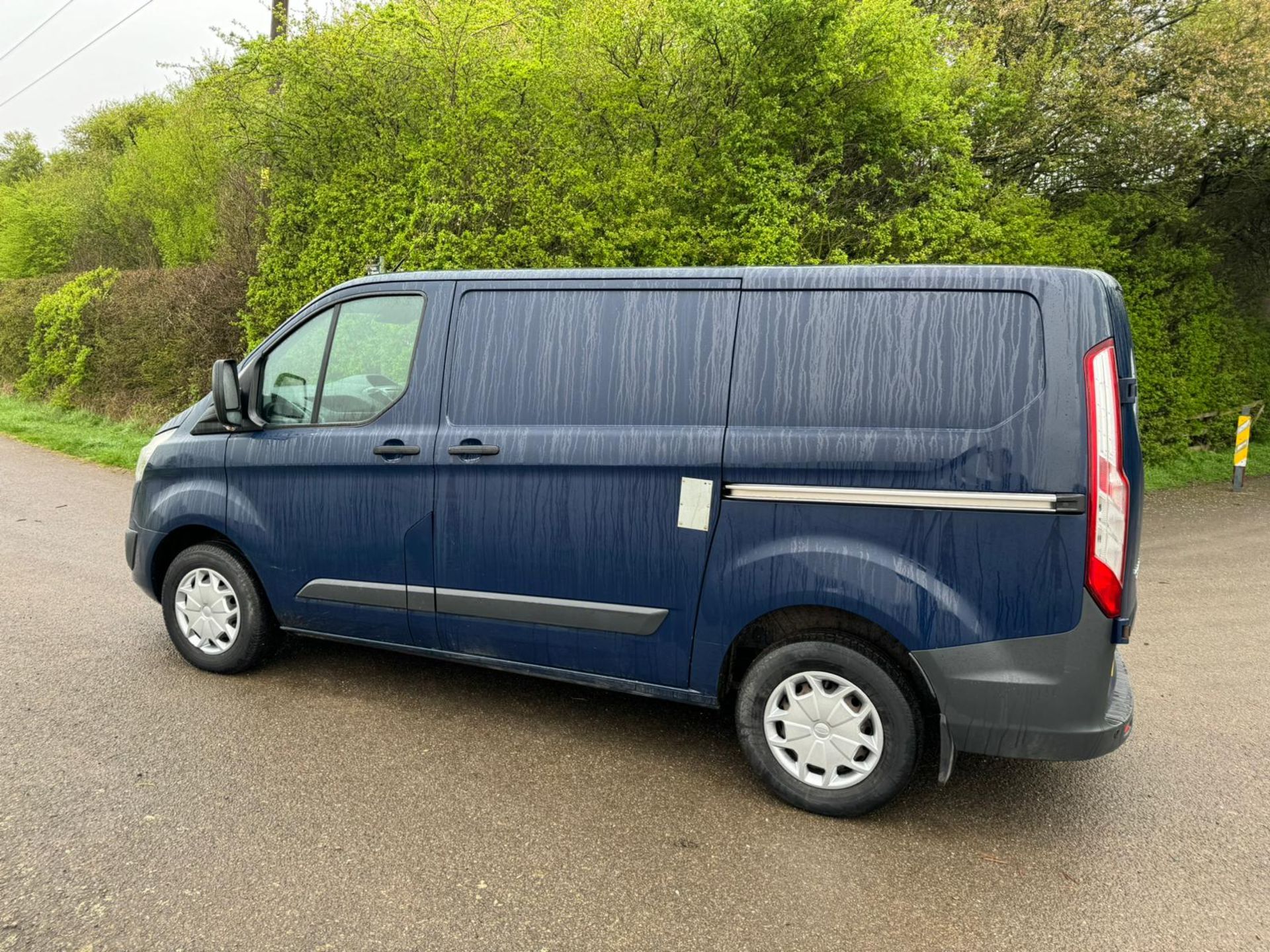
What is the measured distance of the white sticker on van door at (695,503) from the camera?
3.41 m

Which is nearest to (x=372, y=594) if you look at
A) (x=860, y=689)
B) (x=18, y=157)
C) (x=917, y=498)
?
(x=860, y=689)

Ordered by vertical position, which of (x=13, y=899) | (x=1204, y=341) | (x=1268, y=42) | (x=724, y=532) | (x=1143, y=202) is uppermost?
(x=1268, y=42)

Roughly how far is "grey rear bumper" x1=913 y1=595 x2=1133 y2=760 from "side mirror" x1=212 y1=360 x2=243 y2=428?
3.11 metres

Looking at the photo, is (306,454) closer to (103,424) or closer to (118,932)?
(118,932)

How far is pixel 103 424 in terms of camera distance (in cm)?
1408

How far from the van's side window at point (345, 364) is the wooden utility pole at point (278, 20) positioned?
6581 mm

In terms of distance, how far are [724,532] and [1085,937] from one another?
1.63 meters

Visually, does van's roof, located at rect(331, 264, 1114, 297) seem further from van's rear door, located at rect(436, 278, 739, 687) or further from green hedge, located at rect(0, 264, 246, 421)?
green hedge, located at rect(0, 264, 246, 421)

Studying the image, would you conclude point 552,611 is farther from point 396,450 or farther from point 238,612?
point 238,612

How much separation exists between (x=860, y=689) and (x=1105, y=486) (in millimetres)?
1033

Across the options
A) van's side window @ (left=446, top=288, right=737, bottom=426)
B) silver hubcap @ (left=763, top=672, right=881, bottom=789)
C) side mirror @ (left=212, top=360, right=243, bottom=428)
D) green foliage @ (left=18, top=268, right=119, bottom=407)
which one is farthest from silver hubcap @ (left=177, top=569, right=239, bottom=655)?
green foliage @ (left=18, top=268, right=119, bottom=407)

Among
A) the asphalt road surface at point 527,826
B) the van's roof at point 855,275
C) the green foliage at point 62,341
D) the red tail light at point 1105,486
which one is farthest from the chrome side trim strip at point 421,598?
the green foliage at point 62,341

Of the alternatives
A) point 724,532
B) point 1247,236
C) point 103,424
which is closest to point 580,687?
point 724,532

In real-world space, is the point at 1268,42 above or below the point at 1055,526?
above
